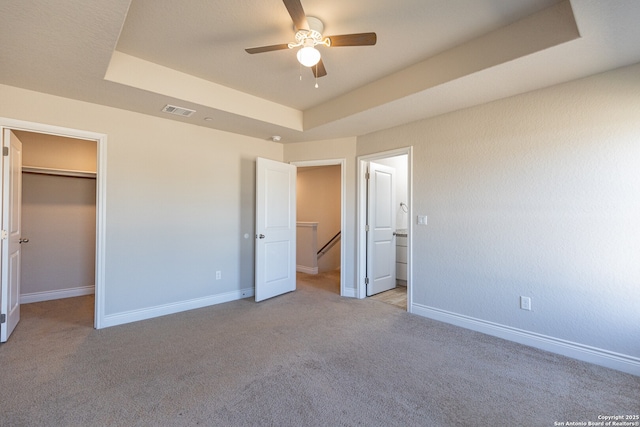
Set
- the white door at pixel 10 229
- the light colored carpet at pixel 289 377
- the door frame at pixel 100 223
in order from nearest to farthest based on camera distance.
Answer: the light colored carpet at pixel 289 377, the white door at pixel 10 229, the door frame at pixel 100 223

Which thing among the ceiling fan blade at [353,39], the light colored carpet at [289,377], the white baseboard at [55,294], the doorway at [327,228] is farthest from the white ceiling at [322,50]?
the doorway at [327,228]

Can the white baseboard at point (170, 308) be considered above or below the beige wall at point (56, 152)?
below

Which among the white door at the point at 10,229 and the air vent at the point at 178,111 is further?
the air vent at the point at 178,111

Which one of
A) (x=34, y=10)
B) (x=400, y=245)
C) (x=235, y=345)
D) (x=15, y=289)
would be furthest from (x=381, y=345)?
(x=15, y=289)

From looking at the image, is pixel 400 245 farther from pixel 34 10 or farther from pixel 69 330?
pixel 34 10

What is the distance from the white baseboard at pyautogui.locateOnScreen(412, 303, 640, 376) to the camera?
7.46ft

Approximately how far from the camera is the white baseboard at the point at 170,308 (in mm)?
3170

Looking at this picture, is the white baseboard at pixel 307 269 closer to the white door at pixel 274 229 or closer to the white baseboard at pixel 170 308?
the white door at pixel 274 229

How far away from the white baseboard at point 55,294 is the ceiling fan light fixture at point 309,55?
4658mm

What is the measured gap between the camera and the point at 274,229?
4.25 meters

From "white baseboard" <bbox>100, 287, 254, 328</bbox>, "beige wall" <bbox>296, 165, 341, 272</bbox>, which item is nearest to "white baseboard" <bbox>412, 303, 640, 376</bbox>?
"white baseboard" <bbox>100, 287, 254, 328</bbox>

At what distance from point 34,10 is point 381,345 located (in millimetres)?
3413

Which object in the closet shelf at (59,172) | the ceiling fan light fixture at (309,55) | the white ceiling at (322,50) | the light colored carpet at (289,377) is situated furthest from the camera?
the closet shelf at (59,172)

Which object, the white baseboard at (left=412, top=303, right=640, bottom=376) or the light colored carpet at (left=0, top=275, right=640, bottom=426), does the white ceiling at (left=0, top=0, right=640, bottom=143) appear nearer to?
the white baseboard at (left=412, top=303, right=640, bottom=376)
